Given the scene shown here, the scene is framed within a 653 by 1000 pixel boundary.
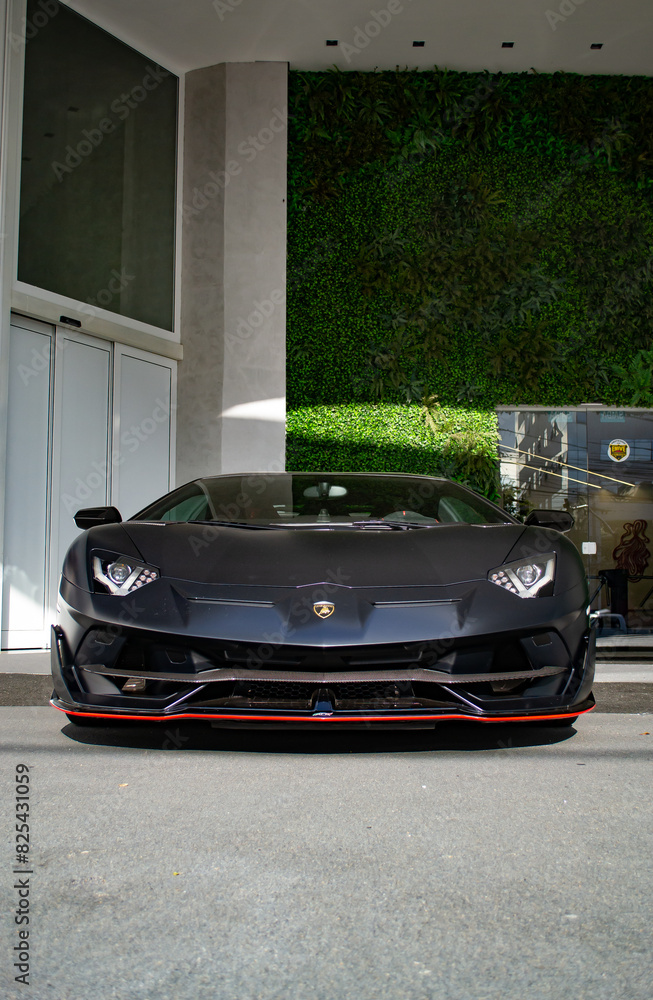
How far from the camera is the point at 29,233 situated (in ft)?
24.6

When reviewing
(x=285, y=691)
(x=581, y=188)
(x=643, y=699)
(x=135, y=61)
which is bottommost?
(x=643, y=699)

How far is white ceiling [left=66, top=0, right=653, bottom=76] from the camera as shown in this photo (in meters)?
8.90

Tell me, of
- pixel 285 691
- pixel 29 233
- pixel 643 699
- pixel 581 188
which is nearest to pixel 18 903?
pixel 285 691

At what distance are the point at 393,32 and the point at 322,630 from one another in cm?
881

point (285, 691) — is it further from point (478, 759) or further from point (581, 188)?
point (581, 188)

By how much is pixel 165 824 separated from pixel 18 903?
59 centimetres

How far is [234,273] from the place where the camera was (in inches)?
379

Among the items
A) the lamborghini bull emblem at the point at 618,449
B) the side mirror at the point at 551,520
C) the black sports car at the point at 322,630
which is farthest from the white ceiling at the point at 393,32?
the black sports car at the point at 322,630

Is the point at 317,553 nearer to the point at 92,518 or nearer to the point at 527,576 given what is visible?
the point at 527,576

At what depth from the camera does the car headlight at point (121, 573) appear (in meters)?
2.84

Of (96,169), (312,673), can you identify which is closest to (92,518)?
(312,673)

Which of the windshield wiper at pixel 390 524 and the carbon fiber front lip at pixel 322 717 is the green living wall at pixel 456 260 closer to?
the windshield wiper at pixel 390 524

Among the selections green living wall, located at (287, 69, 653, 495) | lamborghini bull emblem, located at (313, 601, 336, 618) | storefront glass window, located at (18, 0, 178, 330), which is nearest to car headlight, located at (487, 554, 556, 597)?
lamborghini bull emblem, located at (313, 601, 336, 618)

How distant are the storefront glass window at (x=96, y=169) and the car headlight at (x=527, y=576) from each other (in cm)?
595
